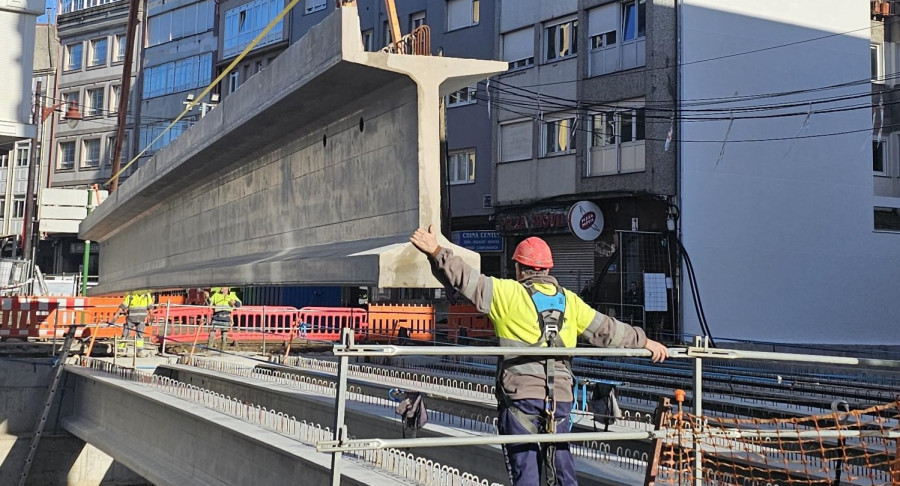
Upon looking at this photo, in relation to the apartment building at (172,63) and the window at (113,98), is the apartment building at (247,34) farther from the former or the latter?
the window at (113,98)

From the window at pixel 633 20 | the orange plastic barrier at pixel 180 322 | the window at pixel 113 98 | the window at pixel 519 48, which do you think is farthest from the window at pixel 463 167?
the window at pixel 113 98

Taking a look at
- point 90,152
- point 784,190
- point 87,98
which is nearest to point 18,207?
point 90,152

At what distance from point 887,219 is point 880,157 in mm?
2122

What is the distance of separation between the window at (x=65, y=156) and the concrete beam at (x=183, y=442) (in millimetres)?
50710

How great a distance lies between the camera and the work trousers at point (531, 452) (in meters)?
5.17

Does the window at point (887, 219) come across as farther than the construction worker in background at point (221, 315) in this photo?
Yes

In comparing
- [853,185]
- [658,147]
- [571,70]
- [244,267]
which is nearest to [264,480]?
[244,267]

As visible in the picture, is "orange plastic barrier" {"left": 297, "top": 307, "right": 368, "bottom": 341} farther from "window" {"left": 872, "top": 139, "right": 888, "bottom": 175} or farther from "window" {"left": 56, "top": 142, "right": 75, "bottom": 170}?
"window" {"left": 56, "top": 142, "right": 75, "bottom": 170}

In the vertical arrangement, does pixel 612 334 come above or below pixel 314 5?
below

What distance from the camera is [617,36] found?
2969 centimetres

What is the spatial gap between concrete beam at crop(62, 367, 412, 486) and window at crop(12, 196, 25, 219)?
5059 cm

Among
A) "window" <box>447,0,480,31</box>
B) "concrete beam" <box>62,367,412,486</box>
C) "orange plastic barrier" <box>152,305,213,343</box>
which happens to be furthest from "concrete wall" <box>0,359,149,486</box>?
"window" <box>447,0,480,31</box>

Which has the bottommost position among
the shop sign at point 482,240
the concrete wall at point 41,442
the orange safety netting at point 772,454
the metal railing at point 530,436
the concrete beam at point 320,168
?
the concrete wall at point 41,442

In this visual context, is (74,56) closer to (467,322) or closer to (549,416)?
(467,322)
